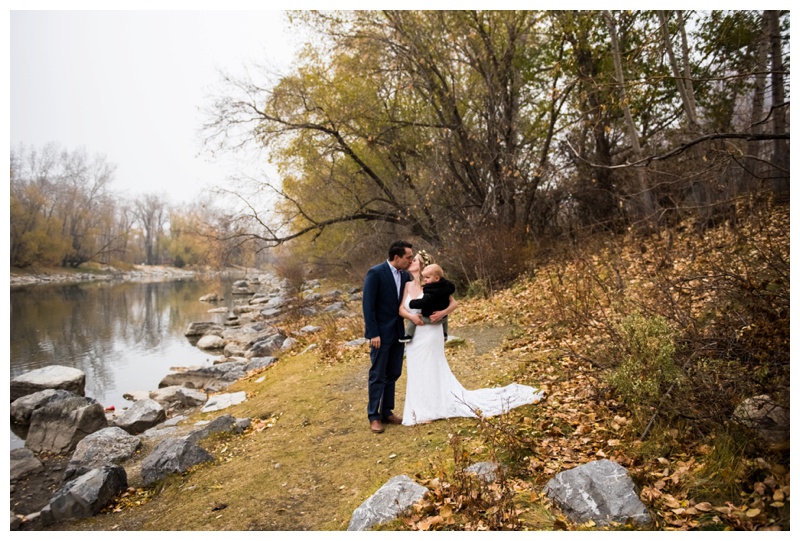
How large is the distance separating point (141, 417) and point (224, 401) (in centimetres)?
136

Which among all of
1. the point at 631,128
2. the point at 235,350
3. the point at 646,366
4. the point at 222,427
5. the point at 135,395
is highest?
the point at 631,128

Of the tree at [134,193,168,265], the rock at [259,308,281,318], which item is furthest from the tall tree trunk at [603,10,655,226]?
the tree at [134,193,168,265]

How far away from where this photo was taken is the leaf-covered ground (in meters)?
3.44

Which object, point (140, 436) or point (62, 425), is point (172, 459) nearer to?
point (140, 436)

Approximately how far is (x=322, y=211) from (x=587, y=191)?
31.0 feet

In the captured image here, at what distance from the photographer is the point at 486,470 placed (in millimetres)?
4102

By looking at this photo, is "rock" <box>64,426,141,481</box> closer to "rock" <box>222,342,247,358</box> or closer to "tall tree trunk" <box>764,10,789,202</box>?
"tall tree trunk" <box>764,10,789,202</box>

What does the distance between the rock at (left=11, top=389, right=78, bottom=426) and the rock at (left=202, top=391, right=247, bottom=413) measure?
96.2 inches

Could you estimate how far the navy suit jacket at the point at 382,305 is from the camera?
563cm

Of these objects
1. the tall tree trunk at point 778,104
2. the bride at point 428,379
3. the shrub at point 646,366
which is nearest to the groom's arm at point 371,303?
the bride at point 428,379

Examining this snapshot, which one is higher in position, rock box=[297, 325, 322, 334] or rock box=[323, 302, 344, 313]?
rock box=[323, 302, 344, 313]

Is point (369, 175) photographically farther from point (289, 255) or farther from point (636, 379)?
point (636, 379)

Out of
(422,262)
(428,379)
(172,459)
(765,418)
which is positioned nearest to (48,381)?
(172,459)
